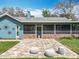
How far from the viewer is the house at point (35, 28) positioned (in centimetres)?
2597

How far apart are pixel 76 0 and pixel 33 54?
37131 mm

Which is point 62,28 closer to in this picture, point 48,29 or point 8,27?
point 48,29

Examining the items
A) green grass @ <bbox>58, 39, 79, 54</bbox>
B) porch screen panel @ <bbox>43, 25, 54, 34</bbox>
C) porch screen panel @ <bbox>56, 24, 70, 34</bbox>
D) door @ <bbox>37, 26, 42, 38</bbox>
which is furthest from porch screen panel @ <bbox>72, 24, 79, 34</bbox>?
green grass @ <bbox>58, 39, 79, 54</bbox>

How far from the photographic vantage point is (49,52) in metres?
10.4

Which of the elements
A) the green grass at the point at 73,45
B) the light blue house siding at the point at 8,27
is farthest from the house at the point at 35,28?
the green grass at the point at 73,45

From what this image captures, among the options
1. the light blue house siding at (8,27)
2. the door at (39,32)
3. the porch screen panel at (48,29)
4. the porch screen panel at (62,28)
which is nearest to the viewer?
the light blue house siding at (8,27)

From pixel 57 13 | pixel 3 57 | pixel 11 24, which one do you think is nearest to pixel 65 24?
pixel 11 24

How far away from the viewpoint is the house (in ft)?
85.2

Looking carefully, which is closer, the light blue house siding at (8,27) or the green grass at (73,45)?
the green grass at (73,45)

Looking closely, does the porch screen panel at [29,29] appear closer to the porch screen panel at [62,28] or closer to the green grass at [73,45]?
the porch screen panel at [62,28]

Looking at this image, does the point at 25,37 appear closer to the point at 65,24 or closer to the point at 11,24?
the point at 11,24

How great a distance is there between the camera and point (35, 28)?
27531mm

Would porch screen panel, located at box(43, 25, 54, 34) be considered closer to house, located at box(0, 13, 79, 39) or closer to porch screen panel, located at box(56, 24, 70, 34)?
house, located at box(0, 13, 79, 39)

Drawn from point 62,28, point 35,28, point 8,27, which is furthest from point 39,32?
point 8,27
